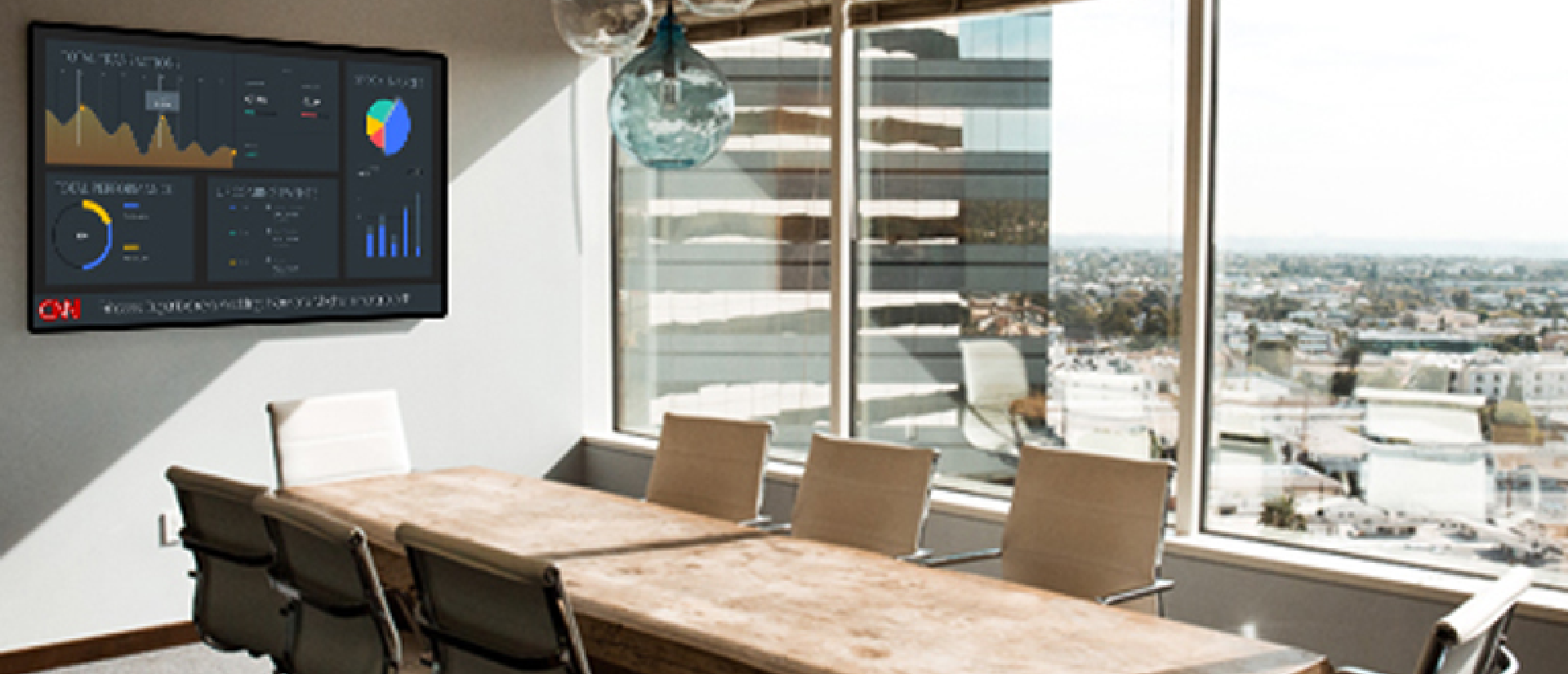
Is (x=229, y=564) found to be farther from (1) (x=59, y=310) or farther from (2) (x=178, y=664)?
(1) (x=59, y=310)

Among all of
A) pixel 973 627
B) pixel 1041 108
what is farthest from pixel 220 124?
pixel 973 627

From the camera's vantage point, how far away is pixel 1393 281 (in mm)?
4438

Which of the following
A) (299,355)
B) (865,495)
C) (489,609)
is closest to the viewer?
(489,609)

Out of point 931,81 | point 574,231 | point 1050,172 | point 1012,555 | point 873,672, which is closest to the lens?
point 873,672

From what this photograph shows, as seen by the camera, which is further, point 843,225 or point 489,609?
point 843,225

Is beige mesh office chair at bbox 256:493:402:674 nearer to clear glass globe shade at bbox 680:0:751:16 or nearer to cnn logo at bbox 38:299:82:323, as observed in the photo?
clear glass globe shade at bbox 680:0:751:16

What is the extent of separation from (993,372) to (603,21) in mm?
2818

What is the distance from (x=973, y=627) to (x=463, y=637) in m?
1.04

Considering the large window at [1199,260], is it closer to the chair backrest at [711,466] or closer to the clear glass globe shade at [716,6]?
the chair backrest at [711,466]

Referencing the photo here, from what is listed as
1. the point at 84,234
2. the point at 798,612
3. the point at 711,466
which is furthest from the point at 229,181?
the point at 798,612

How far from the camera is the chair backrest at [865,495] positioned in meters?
4.16

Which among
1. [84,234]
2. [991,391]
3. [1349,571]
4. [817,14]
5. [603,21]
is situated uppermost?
[817,14]

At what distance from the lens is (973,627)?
2.95 m

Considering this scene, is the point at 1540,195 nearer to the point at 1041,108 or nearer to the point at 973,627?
the point at 1041,108
